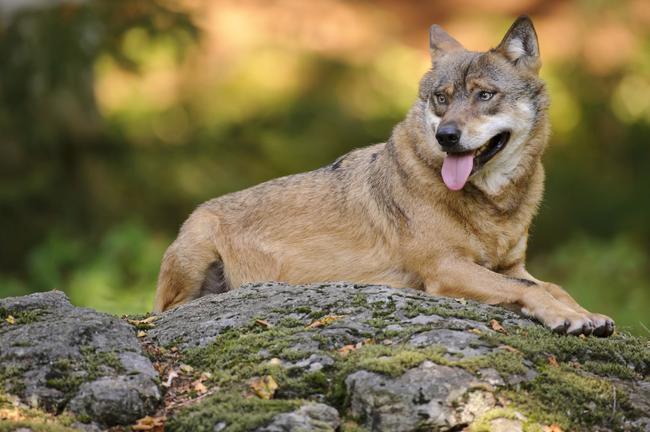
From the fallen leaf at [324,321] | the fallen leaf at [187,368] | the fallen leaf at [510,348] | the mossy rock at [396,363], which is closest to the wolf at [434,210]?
the mossy rock at [396,363]

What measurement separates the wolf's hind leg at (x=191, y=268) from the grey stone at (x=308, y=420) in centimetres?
360

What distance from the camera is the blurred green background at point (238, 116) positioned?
42.8 feet

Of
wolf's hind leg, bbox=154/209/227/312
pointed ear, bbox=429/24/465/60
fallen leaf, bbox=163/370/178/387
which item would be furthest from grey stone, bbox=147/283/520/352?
pointed ear, bbox=429/24/465/60

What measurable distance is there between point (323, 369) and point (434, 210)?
2357mm

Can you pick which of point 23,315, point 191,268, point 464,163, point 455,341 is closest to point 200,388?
point 23,315

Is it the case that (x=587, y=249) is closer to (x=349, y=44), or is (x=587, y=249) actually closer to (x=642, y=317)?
(x=642, y=317)

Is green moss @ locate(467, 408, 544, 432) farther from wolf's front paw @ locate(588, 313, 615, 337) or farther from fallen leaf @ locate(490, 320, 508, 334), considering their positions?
wolf's front paw @ locate(588, 313, 615, 337)

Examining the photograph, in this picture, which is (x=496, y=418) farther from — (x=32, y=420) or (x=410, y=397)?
(x=32, y=420)

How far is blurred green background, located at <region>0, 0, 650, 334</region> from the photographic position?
42.8ft

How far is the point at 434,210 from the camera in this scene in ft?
24.1

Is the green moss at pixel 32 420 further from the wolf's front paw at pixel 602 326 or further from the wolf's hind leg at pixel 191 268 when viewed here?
the wolf's hind leg at pixel 191 268

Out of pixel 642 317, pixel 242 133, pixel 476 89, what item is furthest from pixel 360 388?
pixel 242 133

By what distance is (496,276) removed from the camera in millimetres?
6961

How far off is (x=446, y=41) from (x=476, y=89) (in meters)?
1.05
